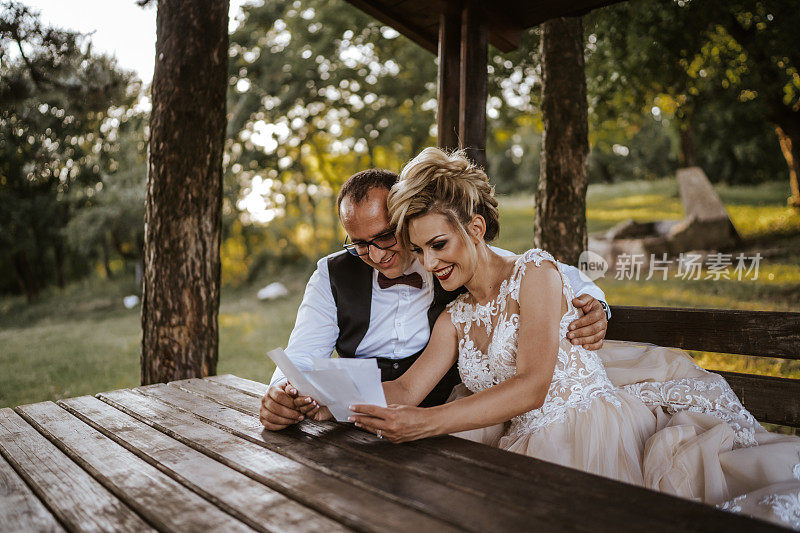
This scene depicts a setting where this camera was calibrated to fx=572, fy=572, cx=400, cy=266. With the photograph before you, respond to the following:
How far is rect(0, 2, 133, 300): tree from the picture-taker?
5.40 meters

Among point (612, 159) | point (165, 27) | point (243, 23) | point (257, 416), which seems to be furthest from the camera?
point (612, 159)

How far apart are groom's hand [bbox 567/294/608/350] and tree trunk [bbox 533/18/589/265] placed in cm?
249

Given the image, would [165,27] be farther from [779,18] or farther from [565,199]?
[779,18]

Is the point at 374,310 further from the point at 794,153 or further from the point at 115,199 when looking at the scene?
the point at 115,199

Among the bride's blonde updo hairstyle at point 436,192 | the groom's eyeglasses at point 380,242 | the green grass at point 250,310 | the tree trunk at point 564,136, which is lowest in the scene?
the green grass at point 250,310

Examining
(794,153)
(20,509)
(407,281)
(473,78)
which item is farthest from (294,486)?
(794,153)

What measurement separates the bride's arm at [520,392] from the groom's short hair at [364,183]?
0.77 m

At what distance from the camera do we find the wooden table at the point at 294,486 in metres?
1.28

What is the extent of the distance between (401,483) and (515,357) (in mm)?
1019

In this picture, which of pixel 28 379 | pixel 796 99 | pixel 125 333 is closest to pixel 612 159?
pixel 796 99

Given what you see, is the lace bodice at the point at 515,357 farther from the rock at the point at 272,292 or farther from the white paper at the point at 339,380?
the rock at the point at 272,292

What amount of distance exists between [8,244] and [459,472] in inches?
499

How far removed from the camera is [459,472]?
61.5 inches

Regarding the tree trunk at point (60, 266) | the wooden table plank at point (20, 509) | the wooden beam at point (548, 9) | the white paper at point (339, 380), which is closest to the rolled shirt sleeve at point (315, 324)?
the white paper at point (339, 380)
